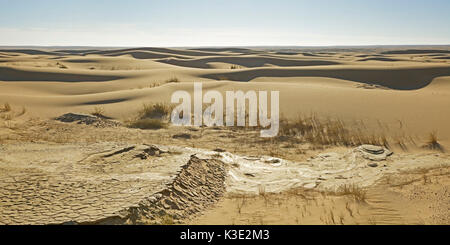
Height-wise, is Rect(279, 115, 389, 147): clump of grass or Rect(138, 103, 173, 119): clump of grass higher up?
Rect(138, 103, 173, 119): clump of grass

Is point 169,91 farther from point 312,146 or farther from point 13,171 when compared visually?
point 13,171

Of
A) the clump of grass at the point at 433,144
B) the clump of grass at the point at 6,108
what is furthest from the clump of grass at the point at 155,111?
the clump of grass at the point at 433,144

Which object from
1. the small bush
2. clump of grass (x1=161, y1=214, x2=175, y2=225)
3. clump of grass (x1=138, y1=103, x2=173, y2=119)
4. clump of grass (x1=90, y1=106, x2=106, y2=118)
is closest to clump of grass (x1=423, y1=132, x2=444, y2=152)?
clump of grass (x1=161, y1=214, x2=175, y2=225)

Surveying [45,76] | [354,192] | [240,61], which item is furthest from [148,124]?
[240,61]

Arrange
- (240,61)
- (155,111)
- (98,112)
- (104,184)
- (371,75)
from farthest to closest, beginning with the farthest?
(240,61) < (371,75) < (98,112) < (155,111) < (104,184)

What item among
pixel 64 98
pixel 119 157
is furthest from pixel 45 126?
pixel 119 157

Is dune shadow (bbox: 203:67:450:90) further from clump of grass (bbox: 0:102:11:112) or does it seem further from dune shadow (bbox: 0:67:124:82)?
clump of grass (bbox: 0:102:11:112)

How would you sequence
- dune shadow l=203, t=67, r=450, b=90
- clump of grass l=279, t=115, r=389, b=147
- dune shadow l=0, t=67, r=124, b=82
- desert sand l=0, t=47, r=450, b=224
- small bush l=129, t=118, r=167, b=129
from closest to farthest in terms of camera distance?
desert sand l=0, t=47, r=450, b=224
clump of grass l=279, t=115, r=389, b=147
small bush l=129, t=118, r=167, b=129
dune shadow l=0, t=67, r=124, b=82
dune shadow l=203, t=67, r=450, b=90

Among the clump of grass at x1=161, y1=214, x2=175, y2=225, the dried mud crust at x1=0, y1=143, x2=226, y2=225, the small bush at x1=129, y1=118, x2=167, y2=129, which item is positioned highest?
the small bush at x1=129, y1=118, x2=167, y2=129

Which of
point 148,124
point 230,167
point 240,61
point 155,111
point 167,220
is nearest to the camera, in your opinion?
point 167,220

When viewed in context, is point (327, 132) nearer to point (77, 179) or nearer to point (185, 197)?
point (185, 197)

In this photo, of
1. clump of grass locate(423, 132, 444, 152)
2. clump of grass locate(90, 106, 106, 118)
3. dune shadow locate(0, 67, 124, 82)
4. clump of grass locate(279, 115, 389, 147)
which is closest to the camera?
clump of grass locate(423, 132, 444, 152)

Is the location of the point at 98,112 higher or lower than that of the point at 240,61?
lower
